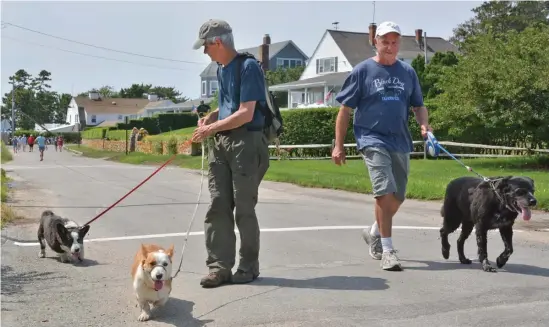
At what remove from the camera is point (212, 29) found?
559cm

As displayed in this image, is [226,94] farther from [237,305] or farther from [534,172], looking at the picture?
[534,172]

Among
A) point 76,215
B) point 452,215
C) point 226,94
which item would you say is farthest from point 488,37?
point 226,94

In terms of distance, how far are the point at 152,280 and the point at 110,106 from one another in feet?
406

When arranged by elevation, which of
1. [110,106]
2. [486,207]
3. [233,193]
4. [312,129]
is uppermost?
[110,106]

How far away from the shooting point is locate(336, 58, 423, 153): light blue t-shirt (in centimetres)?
632

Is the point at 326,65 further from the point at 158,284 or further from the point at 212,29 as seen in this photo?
the point at 158,284

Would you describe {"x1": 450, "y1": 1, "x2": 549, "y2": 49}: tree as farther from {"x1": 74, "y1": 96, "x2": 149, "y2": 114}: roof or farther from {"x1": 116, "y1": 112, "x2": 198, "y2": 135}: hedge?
{"x1": 74, "y1": 96, "x2": 149, "y2": 114}: roof

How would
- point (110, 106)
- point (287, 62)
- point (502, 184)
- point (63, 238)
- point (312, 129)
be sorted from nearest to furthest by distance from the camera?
point (502, 184) < point (63, 238) < point (312, 129) < point (287, 62) < point (110, 106)

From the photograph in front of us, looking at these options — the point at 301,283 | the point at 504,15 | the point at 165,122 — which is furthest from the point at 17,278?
the point at 504,15

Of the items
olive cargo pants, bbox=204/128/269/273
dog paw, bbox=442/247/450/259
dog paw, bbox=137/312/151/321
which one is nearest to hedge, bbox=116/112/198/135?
dog paw, bbox=442/247/450/259

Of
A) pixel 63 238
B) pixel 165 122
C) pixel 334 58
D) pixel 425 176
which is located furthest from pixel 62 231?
pixel 165 122

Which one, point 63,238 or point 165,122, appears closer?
point 63,238

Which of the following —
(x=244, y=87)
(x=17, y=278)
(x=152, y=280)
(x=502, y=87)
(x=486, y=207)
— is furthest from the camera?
(x=502, y=87)

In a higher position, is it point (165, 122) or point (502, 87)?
point (165, 122)
